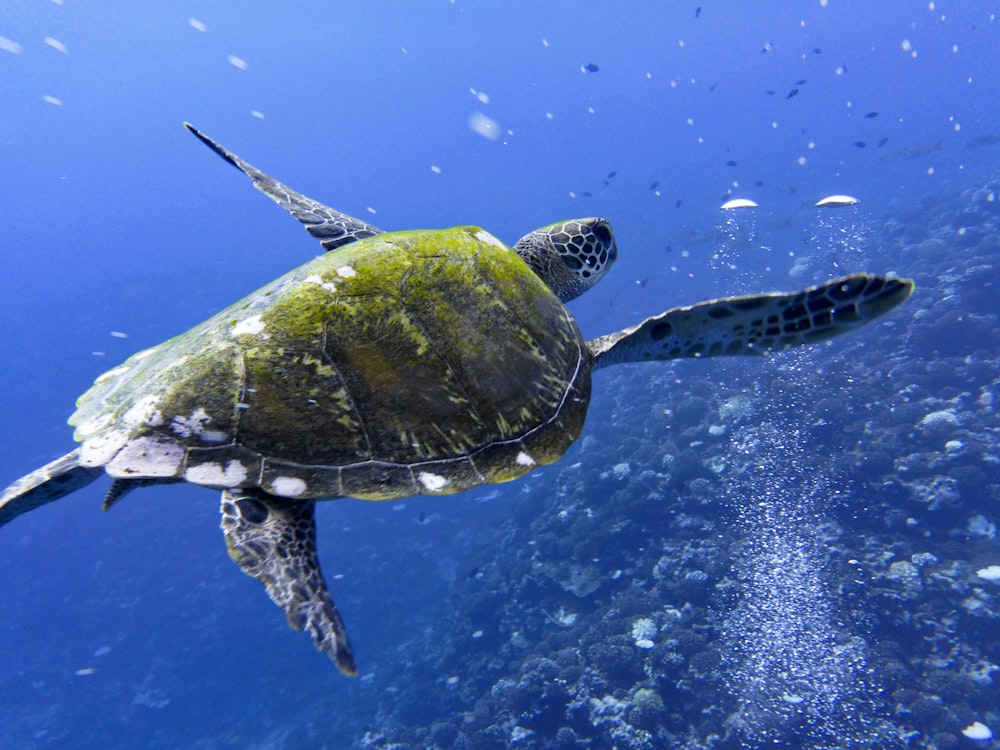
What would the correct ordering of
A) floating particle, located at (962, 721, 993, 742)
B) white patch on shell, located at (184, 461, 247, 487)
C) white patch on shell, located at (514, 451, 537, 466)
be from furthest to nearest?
floating particle, located at (962, 721, 993, 742) → white patch on shell, located at (514, 451, 537, 466) → white patch on shell, located at (184, 461, 247, 487)

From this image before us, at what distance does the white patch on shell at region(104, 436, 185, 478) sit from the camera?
7.00ft

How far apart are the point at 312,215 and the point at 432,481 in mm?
2869

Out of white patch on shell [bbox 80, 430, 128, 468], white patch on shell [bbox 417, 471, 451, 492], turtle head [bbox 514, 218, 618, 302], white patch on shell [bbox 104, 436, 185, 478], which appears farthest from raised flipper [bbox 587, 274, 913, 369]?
white patch on shell [bbox 80, 430, 128, 468]

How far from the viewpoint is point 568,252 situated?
4.02 m

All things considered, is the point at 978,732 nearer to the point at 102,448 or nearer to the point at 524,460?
the point at 524,460

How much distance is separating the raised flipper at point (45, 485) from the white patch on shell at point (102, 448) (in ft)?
2.05

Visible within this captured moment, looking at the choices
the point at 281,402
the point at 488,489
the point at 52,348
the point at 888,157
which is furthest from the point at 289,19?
the point at 281,402

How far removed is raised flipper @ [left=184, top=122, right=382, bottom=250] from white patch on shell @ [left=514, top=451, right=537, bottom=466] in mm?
2405

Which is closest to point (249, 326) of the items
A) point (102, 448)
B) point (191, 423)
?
point (191, 423)

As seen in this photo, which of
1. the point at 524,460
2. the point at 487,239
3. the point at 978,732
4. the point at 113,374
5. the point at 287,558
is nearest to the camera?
the point at 287,558

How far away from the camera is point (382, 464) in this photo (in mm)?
2311

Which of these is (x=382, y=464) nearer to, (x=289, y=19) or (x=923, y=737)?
(x=923, y=737)

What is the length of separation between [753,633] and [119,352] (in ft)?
195

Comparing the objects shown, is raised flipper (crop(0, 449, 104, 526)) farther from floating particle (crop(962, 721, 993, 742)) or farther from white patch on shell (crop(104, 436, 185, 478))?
floating particle (crop(962, 721, 993, 742))
